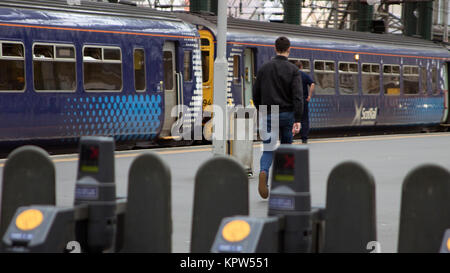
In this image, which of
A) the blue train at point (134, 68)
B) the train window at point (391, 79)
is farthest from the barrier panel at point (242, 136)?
the train window at point (391, 79)

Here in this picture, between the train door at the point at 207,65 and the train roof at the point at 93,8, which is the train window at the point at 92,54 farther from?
the train door at the point at 207,65

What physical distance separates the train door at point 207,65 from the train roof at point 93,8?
0.92 meters

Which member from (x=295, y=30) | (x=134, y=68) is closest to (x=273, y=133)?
(x=134, y=68)

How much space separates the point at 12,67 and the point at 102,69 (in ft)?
7.69

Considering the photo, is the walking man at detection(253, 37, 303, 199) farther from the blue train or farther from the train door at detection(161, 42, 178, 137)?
the train door at detection(161, 42, 178, 137)

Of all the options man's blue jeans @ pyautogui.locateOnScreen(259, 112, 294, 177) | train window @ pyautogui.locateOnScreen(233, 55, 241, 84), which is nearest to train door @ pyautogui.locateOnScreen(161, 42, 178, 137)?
train window @ pyautogui.locateOnScreen(233, 55, 241, 84)

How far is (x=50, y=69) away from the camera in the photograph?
16.0 m

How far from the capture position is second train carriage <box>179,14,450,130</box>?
2078 centimetres

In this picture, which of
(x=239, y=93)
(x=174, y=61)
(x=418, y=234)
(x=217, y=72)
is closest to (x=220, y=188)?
(x=418, y=234)

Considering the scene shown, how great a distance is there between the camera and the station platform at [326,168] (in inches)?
339

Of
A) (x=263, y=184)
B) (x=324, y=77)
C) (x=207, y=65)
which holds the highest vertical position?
(x=207, y=65)

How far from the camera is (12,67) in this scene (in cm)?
1524

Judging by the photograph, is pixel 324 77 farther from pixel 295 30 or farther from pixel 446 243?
pixel 446 243
